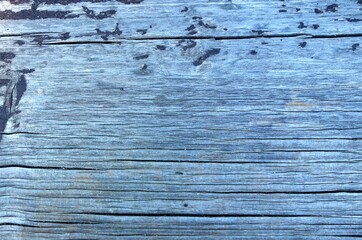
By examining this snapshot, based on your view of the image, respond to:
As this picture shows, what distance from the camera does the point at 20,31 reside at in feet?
6.44

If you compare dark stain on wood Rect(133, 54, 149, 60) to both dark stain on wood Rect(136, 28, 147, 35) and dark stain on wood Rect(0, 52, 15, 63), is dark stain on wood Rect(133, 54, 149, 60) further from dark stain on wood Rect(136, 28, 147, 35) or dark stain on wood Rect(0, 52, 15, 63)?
dark stain on wood Rect(0, 52, 15, 63)

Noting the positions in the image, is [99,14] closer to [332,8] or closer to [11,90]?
[11,90]

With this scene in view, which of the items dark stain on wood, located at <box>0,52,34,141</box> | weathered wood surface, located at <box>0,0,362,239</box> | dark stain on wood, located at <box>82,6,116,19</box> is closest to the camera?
weathered wood surface, located at <box>0,0,362,239</box>

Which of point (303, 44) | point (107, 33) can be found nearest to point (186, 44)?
point (107, 33)

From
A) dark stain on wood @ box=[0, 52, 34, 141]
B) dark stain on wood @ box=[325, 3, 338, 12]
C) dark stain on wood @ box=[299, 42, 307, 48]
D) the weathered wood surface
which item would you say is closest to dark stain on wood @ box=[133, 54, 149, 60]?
the weathered wood surface

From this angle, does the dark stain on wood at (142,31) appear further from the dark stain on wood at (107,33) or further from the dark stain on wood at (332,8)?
the dark stain on wood at (332,8)

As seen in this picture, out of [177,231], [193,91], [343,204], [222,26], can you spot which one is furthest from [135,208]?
[222,26]

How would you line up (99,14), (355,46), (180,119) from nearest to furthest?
(180,119) < (355,46) < (99,14)

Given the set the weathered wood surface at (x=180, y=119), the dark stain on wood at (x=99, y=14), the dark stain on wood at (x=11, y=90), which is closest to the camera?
the weathered wood surface at (x=180, y=119)

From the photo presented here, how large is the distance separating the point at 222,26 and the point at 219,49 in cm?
10

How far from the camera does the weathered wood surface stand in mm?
1609

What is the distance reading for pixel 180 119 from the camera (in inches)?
69.0

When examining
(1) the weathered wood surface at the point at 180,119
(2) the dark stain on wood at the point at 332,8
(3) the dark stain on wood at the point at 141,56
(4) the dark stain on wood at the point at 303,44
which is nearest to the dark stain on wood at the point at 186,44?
(1) the weathered wood surface at the point at 180,119

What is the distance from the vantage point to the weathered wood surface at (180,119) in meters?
1.61
